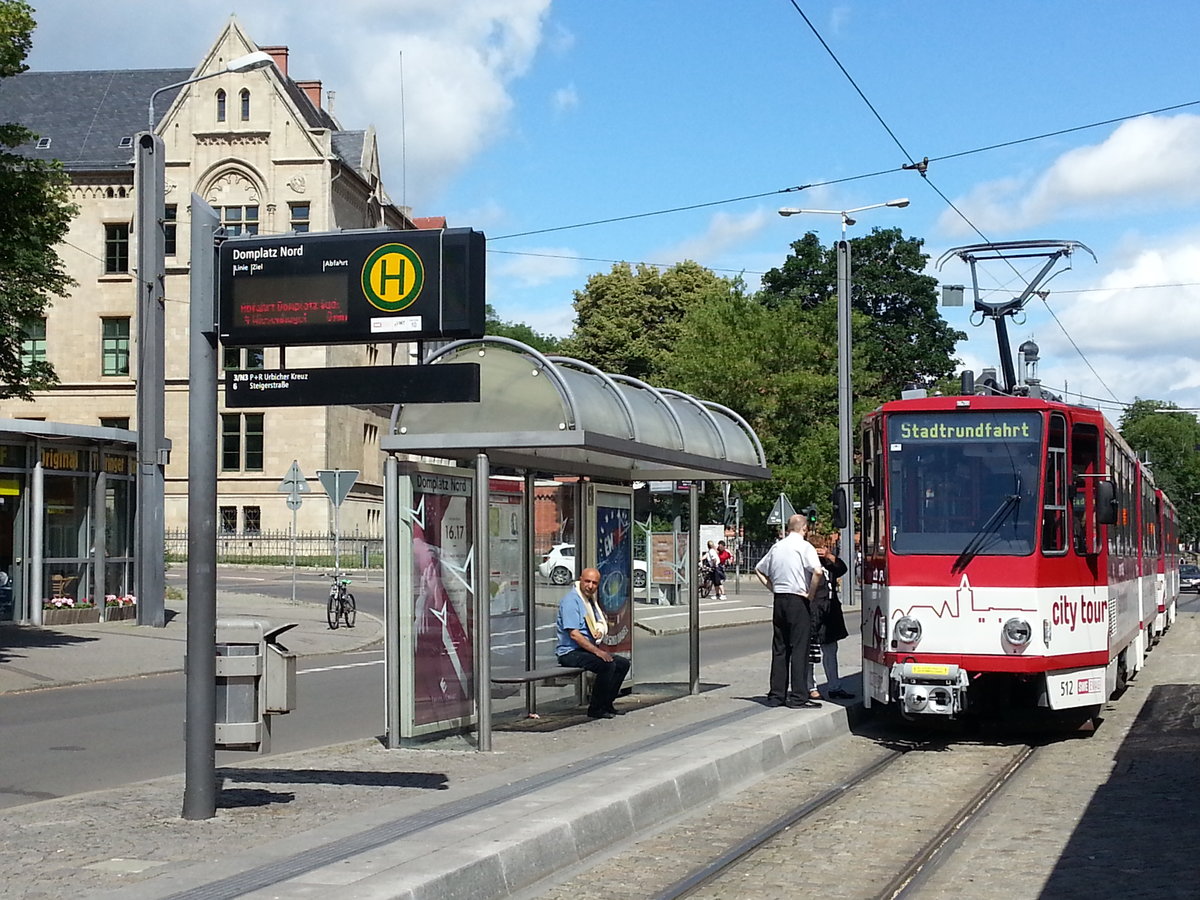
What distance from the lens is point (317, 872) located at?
6996mm

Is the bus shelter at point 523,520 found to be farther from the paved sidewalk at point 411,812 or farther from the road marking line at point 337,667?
the road marking line at point 337,667

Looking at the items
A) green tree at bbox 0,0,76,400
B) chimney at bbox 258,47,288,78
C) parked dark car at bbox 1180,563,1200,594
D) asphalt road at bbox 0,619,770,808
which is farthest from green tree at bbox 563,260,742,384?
asphalt road at bbox 0,619,770,808

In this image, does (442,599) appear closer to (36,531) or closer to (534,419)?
(534,419)

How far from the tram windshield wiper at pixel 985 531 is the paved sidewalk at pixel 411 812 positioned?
6.04ft

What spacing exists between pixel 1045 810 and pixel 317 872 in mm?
5269


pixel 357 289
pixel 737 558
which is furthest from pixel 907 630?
pixel 737 558

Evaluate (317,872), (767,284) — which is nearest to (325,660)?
(317,872)

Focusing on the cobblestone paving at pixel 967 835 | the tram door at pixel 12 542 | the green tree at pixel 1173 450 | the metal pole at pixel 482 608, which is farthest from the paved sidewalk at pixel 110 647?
the green tree at pixel 1173 450

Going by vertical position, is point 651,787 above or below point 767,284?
below

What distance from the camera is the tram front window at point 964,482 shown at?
45.9 feet

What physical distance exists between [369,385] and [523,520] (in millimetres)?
5538

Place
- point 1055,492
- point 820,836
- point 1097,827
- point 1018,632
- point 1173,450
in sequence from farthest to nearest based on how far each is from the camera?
point 1173,450, point 1055,492, point 1018,632, point 1097,827, point 820,836

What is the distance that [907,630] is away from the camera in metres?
14.0

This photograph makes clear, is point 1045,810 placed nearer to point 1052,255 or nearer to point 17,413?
point 1052,255
